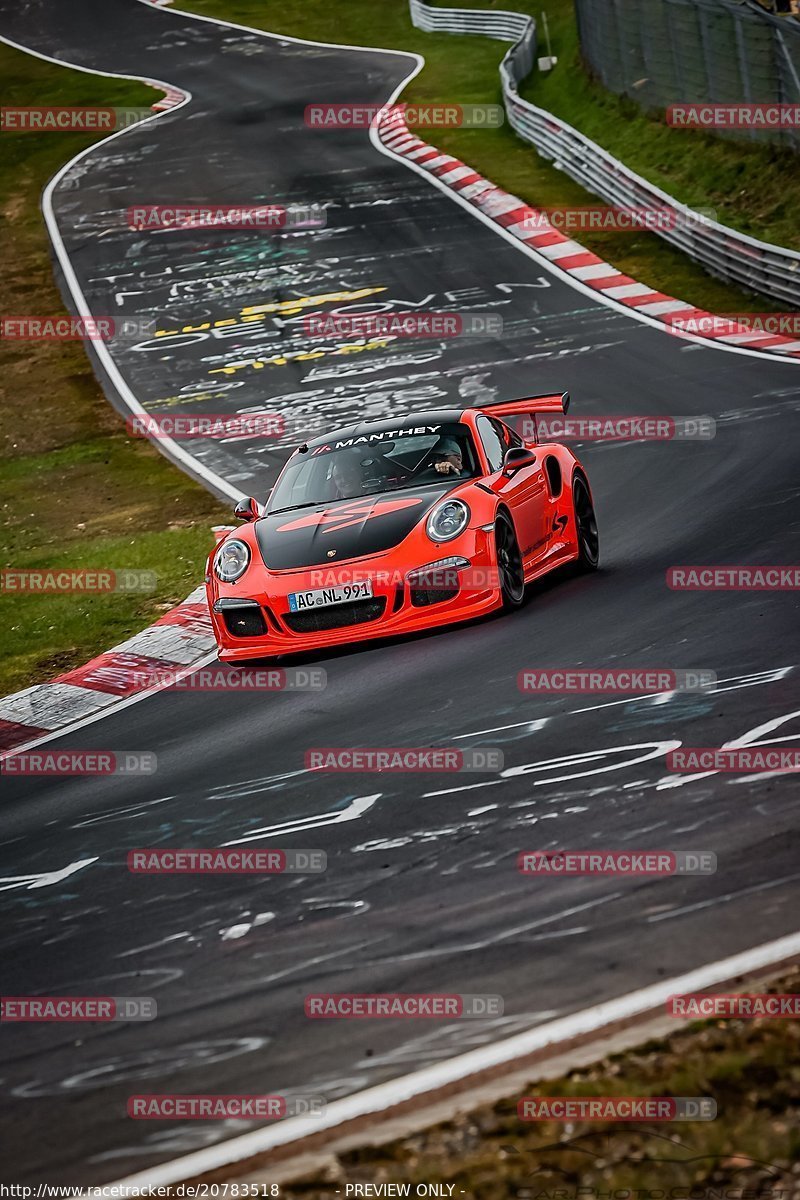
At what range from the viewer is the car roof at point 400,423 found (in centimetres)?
1148

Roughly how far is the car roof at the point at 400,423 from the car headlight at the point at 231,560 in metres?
1.13

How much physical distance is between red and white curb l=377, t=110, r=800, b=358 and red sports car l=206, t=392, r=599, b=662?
8154 mm

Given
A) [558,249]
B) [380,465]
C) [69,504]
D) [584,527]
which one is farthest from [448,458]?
[558,249]

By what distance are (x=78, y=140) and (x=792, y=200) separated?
20.8 metres

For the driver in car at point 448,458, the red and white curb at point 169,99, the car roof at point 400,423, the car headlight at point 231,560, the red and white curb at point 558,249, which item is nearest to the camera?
the car headlight at point 231,560

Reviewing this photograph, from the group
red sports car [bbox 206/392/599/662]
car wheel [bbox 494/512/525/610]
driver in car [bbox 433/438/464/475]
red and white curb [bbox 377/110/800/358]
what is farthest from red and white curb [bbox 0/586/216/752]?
red and white curb [bbox 377/110/800/358]

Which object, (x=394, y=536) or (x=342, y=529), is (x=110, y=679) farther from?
(x=394, y=536)

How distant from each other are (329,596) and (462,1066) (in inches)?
216

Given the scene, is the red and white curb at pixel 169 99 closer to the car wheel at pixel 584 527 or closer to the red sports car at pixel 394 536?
the car wheel at pixel 584 527

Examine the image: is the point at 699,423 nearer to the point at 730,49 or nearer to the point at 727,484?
the point at 727,484

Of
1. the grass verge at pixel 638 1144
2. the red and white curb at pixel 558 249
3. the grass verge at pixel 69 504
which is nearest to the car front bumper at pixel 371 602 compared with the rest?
the grass verge at pixel 69 504

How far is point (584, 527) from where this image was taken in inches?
472

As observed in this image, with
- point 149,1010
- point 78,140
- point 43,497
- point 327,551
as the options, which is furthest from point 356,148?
point 149,1010

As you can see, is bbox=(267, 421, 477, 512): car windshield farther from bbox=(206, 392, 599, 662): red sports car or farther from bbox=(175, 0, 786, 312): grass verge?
bbox=(175, 0, 786, 312): grass verge
